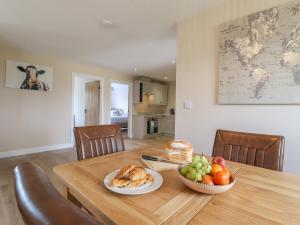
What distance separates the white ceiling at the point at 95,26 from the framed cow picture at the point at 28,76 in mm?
387

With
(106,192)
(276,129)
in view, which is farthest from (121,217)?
(276,129)

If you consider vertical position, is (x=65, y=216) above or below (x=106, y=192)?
above

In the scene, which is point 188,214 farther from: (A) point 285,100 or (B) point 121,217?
(A) point 285,100

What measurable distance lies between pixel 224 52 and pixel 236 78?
1.05 ft

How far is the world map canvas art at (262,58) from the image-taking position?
1.45 meters

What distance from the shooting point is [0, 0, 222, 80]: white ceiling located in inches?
77.9

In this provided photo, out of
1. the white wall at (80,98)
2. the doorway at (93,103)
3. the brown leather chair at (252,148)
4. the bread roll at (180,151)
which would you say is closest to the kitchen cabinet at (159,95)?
the doorway at (93,103)

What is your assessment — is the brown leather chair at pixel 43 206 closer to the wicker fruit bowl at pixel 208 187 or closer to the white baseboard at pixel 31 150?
the wicker fruit bowl at pixel 208 187

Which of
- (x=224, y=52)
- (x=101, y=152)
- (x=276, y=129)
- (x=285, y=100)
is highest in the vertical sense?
(x=224, y=52)

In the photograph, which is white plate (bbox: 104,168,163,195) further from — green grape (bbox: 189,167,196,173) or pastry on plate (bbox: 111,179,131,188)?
green grape (bbox: 189,167,196,173)

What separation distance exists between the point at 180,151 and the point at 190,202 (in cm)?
44

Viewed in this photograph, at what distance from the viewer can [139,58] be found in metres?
4.07

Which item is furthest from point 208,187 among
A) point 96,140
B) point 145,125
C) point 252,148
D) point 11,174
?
point 145,125

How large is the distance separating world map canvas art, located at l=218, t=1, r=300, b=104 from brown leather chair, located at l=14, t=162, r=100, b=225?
1784 millimetres
